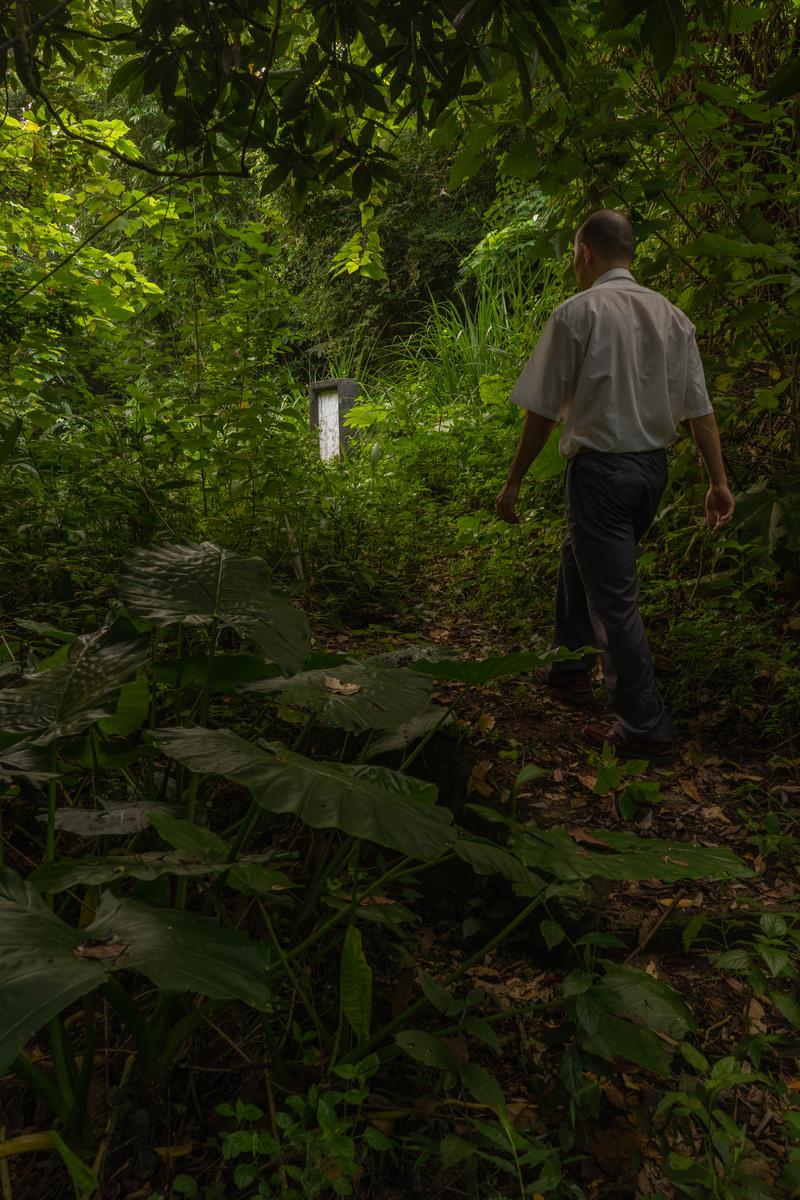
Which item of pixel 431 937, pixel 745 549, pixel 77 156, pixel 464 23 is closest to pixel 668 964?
pixel 431 937

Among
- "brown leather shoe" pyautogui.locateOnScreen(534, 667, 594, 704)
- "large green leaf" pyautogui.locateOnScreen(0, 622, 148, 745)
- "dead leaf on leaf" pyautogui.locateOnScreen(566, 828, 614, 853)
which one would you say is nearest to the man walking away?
"brown leather shoe" pyautogui.locateOnScreen(534, 667, 594, 704)

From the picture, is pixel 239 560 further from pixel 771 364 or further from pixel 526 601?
pixel 771 364

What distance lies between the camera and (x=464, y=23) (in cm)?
185

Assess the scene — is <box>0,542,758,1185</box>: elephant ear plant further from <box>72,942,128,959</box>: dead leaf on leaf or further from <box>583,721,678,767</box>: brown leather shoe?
<box>583,721,678,767</box>: brown leather shoe

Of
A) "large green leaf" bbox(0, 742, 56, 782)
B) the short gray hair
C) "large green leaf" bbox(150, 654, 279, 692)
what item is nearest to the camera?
"large green leaf" bbox(0, 742, 56, 782)

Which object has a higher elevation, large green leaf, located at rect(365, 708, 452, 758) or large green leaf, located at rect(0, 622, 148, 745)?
large green leaf, located at rect(0, 622, 148, 745)

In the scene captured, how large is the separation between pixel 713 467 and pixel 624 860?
203 cm

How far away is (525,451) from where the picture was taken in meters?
3.04

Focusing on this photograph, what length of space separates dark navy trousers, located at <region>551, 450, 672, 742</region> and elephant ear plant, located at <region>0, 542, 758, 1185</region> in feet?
3.61

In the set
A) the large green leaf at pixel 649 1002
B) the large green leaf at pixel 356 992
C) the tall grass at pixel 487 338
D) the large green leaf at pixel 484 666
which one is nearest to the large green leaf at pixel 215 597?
the large green leaf at pixel 484 666

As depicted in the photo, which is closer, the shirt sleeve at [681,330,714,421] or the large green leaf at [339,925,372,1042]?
the large green leaf at [339,925,372,1042]

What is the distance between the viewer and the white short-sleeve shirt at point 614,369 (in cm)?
287

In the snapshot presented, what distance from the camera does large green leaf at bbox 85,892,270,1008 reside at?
964 millimetres

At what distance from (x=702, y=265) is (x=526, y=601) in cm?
172
